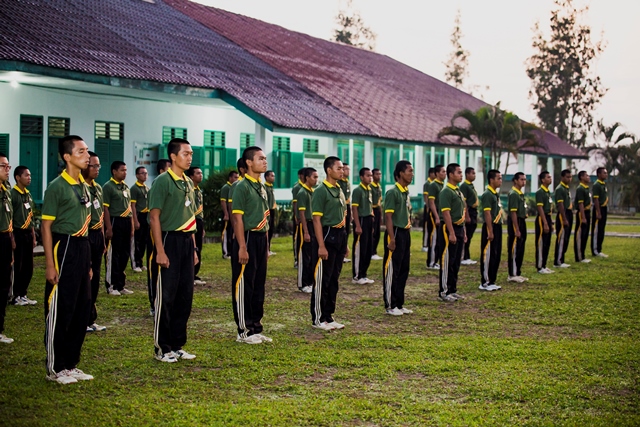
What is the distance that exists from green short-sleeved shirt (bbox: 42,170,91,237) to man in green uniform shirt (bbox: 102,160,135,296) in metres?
4.63

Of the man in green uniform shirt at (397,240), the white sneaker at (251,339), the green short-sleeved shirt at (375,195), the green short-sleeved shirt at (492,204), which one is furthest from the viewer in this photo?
the green short-sleeved shirt at (375,195)

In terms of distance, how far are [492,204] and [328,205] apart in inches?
165

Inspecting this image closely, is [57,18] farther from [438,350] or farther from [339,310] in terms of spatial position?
[438,350]

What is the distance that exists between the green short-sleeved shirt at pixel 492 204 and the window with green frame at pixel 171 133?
1089 cm

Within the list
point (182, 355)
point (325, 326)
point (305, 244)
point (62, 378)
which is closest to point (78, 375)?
point (62, 378)

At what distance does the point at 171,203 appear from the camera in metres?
7.01

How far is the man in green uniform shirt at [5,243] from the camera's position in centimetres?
786

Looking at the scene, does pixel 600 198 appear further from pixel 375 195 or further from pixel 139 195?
pixel 139 195

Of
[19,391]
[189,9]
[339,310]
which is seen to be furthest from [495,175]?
[189,9]

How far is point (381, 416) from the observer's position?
5.54m

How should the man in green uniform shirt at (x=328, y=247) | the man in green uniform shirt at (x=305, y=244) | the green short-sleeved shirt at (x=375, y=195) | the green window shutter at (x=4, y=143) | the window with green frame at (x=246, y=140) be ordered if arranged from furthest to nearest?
the window with green frame at (x=246, y=140) → the green window shutter at (x=4, y=143) → the green short-sleeved shirt at (x=375, y=195) → the man in green uniform shirt at (x=305, y=244) → the man in green uniform shirt at (x=328, y=247)

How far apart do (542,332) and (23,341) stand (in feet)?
18.2

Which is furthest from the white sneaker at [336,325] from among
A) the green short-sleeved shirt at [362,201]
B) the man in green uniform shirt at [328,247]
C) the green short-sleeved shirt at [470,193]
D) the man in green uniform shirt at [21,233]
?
the green short-sleeved shirt at [470,193]

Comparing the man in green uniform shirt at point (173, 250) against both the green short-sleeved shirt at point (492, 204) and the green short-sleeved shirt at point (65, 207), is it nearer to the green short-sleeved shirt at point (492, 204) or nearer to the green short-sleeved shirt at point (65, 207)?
the green short-sleeved shirt at point (65, 207)
